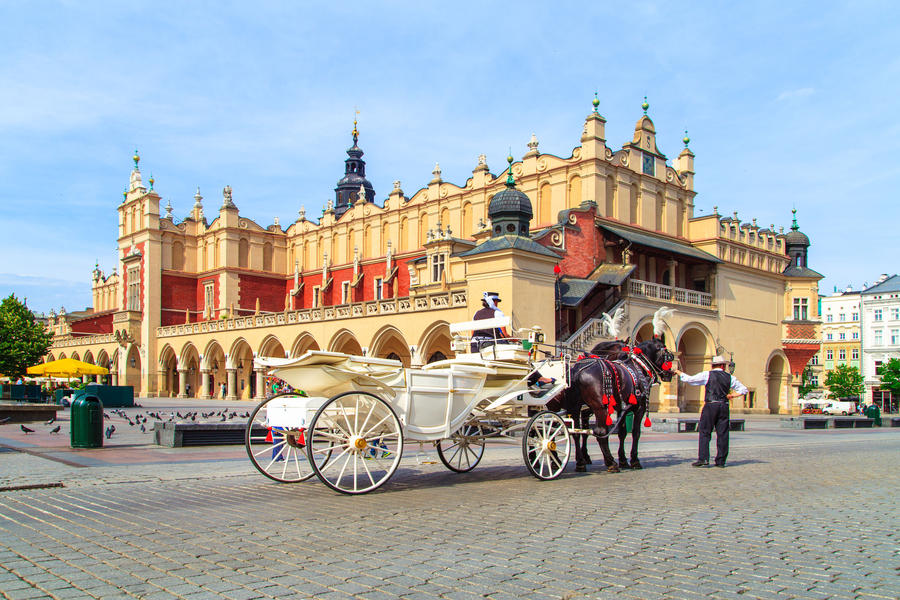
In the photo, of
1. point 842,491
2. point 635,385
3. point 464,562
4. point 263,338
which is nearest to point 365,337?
point 263,338

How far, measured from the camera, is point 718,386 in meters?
11.3

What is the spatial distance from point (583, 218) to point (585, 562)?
92.1 ft

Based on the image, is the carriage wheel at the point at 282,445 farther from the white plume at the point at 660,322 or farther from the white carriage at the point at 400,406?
the white plume at the point at 660,322

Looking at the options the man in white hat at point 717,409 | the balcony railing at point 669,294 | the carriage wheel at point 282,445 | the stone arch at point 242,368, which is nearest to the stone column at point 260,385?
the stone arch at point 242,368

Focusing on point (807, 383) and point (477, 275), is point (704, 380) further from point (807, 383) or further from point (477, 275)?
point (807, 383)

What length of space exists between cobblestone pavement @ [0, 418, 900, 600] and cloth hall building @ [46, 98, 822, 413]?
553 inches

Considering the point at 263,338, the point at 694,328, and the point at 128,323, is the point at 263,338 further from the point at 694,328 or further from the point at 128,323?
the point at 694,328

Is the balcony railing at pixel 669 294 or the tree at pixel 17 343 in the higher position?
the balcony railing at pixel 669 294

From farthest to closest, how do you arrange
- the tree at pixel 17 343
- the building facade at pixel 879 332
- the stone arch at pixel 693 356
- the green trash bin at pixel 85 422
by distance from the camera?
the building facade at pixel 879 332 < the tree at pixel 17 343 < the stone arch at pixel 693 356 < the green trash bin at pixel 85 422

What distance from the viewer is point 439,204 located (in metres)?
40.5

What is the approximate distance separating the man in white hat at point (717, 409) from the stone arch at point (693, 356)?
25233 millimetres

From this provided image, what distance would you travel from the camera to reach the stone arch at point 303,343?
38156 mm

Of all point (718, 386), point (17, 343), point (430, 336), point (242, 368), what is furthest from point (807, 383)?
point (718, 386)

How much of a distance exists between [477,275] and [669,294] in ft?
43.2
